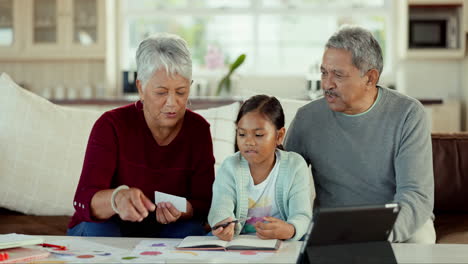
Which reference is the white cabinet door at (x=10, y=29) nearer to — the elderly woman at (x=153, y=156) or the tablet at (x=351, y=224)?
the elderly woman at (x=153, y=156)

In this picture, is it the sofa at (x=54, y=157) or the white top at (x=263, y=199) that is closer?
the white top at (x=263, y=199)

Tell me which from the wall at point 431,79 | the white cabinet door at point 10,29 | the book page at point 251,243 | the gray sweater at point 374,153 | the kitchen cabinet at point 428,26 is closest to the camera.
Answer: the book page at point 251,243

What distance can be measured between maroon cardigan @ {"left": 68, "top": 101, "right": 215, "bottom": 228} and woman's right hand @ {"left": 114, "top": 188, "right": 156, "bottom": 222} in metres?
0.28

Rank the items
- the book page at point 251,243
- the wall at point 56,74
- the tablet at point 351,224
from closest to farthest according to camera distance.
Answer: the tablet at point 351,224 < the book page at point 251,243 < the wall at point 56,74

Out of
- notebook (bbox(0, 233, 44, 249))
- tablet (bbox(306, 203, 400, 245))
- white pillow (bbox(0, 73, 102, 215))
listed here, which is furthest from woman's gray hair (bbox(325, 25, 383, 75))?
white pillow (bbox(0, 73, 102, 215))

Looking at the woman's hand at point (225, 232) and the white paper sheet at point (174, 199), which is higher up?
the white paper sheet at point (174, 199)

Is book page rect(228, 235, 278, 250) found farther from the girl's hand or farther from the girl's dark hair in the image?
the girl's dark hair

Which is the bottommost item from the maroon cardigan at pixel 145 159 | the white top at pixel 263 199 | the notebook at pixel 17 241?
the notebook at pixel 17 241

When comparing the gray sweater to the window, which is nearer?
the gray sweater

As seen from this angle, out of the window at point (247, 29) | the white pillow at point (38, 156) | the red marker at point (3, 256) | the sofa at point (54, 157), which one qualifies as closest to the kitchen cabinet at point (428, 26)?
the window at point (247, 29)

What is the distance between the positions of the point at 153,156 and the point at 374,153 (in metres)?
0.74

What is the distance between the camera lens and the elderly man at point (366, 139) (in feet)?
7.09

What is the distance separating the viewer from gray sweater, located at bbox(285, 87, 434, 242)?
7.06ft

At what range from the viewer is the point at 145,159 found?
2252 mm
